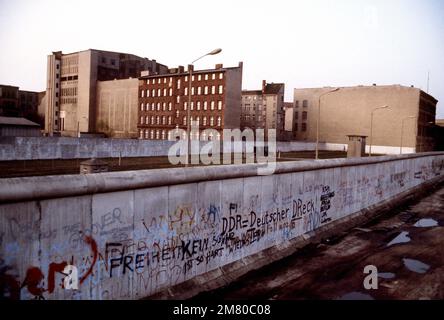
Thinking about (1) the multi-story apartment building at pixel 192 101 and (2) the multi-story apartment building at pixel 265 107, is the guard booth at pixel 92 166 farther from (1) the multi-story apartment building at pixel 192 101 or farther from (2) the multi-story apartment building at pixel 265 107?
(2) the multi-story apartment building at pixel 265 107

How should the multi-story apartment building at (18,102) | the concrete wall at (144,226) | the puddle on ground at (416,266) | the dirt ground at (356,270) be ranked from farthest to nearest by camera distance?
the multi-story apartment building at (18,102)
the puddle on ground at (416,266)
the dirt ground at (356,270)
the concrete wall at (144,226)

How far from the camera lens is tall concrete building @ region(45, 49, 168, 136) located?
101 metres

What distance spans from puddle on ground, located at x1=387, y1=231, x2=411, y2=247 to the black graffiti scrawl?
8.32 ft

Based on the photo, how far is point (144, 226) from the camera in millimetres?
7754

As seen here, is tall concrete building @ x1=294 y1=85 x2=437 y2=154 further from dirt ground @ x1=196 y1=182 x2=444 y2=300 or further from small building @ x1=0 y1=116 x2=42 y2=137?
dirt ground @ x1=196 y1=182 x2=444 y2=300

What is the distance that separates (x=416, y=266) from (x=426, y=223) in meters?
7.87

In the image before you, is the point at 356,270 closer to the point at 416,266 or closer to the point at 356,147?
the point at 416,266

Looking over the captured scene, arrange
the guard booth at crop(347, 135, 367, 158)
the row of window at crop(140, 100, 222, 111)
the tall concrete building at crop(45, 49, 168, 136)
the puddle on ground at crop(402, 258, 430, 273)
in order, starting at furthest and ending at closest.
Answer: the tall concrete building at crop(45, 49, 168, 136) → the row of window at crop(140, 100, 222, 111) → the guard booth at crop(347, 135, 367, 158) → the puddle on ground at crop(402, 258, 430, 273)

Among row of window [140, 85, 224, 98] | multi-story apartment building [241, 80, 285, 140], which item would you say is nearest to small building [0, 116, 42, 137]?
row of window [140, 85, 224, 98]

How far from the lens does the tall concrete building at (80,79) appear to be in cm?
10093

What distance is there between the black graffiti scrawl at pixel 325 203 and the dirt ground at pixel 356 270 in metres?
0.92

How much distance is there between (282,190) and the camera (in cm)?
1216

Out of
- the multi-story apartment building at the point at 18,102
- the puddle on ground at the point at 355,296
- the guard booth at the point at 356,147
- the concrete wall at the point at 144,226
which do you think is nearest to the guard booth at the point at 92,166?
the concrete wall at the point at 144,226
